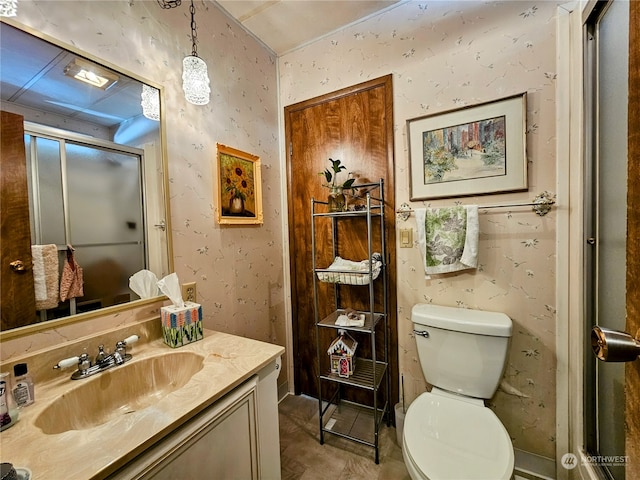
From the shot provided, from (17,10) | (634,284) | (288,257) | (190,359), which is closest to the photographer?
(634,284)

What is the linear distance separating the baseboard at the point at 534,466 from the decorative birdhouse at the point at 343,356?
2.97ft

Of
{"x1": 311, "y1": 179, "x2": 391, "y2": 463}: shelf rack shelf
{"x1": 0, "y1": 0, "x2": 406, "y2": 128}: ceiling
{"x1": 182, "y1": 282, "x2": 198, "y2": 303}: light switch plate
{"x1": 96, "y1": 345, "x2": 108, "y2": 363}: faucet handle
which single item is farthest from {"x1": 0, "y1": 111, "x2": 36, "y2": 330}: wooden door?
{"x1": 311, "y1": 179, "x2": 391, "y2": 463}: shelf rack shelf

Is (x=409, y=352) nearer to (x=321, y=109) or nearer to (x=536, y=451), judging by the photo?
(x=536, y=451)

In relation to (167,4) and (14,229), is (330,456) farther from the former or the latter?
(167,4)

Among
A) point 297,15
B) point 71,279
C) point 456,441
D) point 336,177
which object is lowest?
point 456,441

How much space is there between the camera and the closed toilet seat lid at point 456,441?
879 mm

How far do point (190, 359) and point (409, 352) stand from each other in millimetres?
1187

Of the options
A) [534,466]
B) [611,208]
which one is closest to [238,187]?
[611,208]

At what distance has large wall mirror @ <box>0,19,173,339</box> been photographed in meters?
0.82

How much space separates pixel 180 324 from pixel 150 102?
97 centimetres

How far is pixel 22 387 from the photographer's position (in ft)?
2.39

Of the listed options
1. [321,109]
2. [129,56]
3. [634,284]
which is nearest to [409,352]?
[634,284]

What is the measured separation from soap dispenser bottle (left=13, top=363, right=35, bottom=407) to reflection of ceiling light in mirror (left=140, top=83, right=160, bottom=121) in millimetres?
995

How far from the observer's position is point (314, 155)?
1797 millimetres
